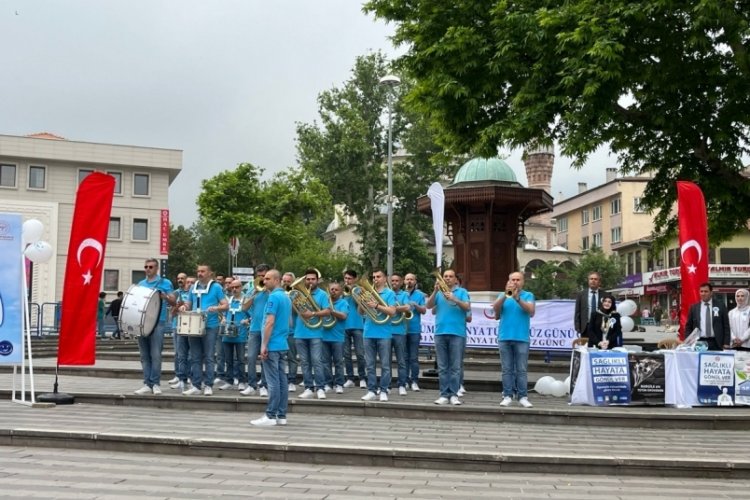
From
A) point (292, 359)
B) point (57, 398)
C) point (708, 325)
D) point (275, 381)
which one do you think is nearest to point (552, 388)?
point (708, 325)

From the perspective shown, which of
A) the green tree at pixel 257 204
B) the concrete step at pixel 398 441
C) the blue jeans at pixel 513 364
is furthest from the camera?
the green tree at pixel 257 204

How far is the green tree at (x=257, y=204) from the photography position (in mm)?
38188

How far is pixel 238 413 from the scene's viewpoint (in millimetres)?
11055

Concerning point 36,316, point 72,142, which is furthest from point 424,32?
point 72,142

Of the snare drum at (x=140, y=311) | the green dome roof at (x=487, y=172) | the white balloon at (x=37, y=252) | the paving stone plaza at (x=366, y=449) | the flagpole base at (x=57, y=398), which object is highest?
the green dome roof at (x=487, y=172)

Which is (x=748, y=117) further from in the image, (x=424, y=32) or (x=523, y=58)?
(x=424, y=32)

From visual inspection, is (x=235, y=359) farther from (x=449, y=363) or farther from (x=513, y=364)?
(x=513, y=364)

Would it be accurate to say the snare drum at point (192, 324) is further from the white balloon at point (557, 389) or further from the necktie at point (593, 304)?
the necktie at point (593, 304)

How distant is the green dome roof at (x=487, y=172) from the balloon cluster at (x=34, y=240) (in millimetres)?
12520

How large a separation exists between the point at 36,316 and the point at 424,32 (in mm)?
18607

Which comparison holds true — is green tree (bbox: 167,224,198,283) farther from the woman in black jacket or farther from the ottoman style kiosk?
the woman in black jacket

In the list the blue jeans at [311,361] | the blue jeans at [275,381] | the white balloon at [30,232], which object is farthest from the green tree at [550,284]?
the blue jeans at [275,381]

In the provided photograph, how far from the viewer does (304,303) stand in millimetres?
11820

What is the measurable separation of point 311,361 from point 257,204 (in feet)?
92.0
